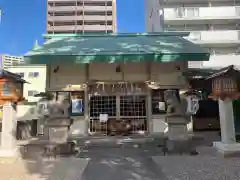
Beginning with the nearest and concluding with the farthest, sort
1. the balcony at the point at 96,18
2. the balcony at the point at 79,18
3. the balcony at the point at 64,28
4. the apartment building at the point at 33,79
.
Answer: the apartment building at the point at 33,79 < the balcony at the point at 64,28 < the balcony at the point at 79,18 < the balcony at the point at 96,18

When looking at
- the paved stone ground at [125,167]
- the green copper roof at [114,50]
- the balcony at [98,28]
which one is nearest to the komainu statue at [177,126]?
the paved stone ground at [125,167]

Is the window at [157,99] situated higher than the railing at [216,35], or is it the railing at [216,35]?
the railing at [216,35]

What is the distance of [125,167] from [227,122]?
355 cm

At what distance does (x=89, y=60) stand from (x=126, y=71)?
2.28 metres

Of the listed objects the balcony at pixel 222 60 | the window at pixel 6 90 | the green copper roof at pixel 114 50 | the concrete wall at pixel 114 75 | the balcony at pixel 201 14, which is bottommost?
the window at pixel 6 90

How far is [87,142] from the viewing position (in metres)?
10.0

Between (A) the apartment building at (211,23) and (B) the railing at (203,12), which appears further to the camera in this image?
(B) the railing at (203,12)

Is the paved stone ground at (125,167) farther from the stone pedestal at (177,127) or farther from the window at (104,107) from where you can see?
the window at (104,107)

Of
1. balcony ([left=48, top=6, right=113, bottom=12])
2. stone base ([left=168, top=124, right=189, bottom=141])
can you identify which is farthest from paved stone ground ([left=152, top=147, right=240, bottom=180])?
balcony ([left=48, top=6, right=113, bottom=12])

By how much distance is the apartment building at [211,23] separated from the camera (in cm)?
2356

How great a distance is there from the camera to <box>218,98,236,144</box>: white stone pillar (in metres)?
7.16

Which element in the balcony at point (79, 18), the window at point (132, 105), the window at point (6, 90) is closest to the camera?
the window at point (6, 90)

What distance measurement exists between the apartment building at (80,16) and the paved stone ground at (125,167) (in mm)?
59539

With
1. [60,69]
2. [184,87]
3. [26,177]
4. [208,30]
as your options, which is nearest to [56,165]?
[26,177]
